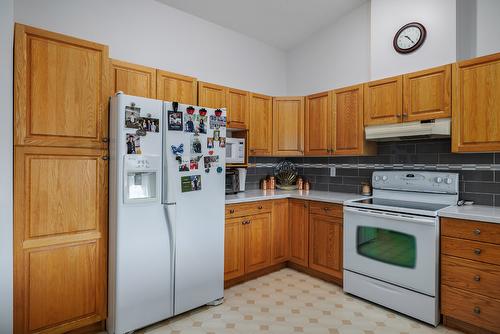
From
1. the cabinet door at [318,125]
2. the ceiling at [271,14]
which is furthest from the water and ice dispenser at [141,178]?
the cabinet door at [318,125]

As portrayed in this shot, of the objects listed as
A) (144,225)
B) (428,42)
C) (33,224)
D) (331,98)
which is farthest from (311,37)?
(33,224)

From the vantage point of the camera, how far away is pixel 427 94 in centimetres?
265

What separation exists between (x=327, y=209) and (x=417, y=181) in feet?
3.01

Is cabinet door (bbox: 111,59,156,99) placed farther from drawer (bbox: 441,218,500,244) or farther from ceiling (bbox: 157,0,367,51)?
drawer (bbox: 441,218,500,244)

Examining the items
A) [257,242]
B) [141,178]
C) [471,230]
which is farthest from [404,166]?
[141,178]

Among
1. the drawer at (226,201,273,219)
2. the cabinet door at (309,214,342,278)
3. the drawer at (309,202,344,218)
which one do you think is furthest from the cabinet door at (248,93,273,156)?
the cabinet door at (309,214,342,278)

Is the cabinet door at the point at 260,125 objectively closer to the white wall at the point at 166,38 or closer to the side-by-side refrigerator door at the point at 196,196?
the white wall at the point at 166,38

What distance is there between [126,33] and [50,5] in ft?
2.06

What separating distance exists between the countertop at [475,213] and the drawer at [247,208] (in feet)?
5.34

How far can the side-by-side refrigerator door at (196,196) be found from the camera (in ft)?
7.57

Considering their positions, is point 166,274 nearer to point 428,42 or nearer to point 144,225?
point 144,225

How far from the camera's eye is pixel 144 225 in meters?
2.18

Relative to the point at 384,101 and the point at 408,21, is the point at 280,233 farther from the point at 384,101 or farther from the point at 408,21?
the point at 408,21

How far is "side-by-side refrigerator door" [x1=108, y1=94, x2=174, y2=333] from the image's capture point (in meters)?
2.06
